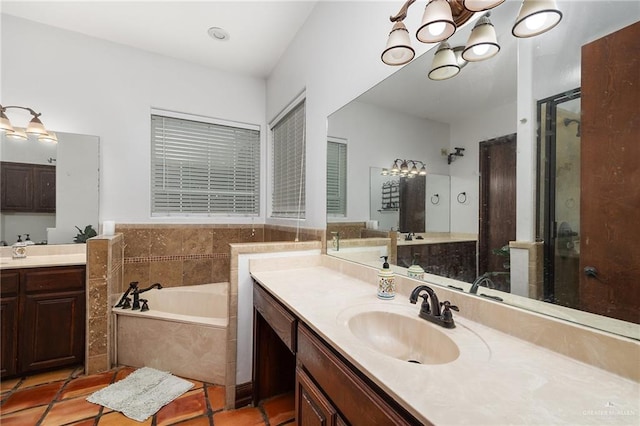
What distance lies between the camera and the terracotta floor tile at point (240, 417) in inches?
63.1

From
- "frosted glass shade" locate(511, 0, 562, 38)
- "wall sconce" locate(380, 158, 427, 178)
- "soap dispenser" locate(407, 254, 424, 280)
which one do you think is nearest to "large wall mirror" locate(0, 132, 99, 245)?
"wall sconce" locate(380, 158, 427, 178)

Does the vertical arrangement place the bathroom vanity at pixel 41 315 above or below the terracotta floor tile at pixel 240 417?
above

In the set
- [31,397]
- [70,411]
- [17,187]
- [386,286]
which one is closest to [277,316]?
[386,286]

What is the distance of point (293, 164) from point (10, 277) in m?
2.31

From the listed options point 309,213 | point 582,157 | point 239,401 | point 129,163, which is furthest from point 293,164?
point 582,157

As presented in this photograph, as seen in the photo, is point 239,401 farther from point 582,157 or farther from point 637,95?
point 637,95

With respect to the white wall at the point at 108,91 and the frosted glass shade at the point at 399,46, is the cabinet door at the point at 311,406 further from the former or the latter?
the white wall at the point at 108,91

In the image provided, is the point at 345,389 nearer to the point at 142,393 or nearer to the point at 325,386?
the point at 325,386

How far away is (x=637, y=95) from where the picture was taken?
2.16 feet

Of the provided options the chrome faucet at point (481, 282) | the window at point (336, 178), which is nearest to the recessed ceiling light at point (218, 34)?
the window at point (336, 178)

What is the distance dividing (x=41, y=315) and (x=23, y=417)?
2.24ft

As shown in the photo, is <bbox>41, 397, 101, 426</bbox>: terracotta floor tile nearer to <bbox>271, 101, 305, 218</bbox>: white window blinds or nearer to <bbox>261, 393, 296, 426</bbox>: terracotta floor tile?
<bbox>261, 393, 296, 426</bbox>: terracotta floor tile

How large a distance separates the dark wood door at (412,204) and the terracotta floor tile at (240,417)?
4.75 ft

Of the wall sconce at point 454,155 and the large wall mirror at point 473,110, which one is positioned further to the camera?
the wall sconce at point 454,155
